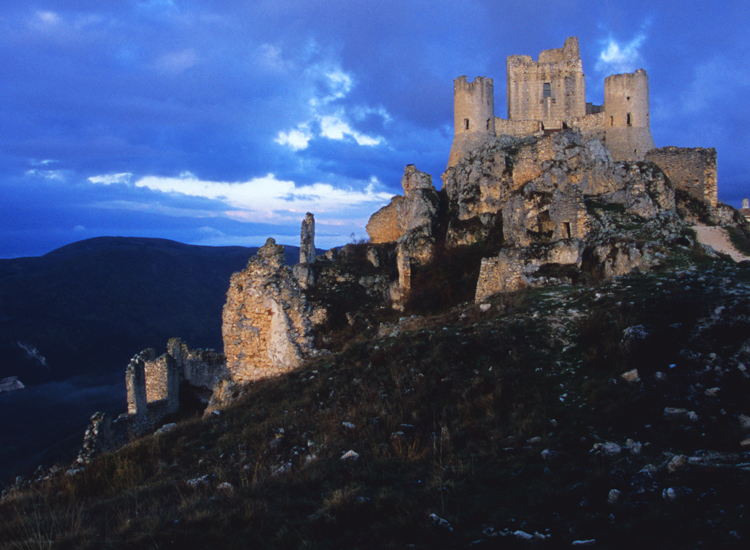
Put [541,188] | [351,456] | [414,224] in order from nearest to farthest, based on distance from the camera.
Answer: [351,456] < [541,188] < [414,224]

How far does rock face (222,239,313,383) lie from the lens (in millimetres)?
11703

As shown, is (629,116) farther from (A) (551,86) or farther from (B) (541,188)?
(B) (541,188)

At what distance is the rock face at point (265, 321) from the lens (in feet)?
38.4

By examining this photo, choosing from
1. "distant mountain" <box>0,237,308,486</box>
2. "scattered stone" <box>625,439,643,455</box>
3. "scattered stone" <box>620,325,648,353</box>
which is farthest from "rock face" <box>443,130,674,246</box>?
"distant mountain" <box>0,237,308,486</box>

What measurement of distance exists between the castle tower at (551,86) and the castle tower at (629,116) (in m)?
3.06

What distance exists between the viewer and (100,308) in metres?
47.8

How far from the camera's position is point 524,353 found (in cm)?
700

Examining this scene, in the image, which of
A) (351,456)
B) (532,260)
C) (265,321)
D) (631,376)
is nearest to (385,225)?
(532,260)

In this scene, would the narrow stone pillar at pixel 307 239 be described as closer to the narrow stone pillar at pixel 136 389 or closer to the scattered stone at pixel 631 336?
the narrow stone pillar at pixel 136 389

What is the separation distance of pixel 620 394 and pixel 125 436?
14.9m

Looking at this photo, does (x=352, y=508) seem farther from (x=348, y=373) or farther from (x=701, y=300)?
(x=701, y=300)

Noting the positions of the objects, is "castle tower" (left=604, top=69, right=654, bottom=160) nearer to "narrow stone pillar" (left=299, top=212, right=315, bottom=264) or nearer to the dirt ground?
the dirt ground

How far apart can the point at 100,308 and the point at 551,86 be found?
2025 inches

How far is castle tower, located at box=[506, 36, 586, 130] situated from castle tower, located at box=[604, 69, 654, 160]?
10.0ft
